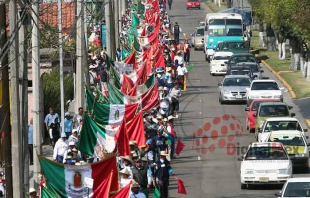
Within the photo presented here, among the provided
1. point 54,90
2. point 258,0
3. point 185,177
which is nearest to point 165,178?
point 185,177

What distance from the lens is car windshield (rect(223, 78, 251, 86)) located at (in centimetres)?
4981

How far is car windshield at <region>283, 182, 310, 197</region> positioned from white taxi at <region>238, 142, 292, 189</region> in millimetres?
4501

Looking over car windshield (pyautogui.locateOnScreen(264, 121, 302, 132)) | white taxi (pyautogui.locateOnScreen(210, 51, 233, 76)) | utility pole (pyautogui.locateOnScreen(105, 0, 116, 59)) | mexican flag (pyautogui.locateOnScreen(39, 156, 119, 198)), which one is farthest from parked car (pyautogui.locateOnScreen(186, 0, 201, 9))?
mexican flag (pyautogui.locateOnScreen(39, 156, 119, 198))

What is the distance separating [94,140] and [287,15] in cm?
3126

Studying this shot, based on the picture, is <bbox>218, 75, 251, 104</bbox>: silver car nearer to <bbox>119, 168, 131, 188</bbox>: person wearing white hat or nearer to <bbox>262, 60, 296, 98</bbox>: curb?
<bbox>262, 60, 296, 98</bbox>: curb

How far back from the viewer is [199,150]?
39.2 m

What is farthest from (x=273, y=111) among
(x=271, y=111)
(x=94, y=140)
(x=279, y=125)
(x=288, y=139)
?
(x=94, y=140)

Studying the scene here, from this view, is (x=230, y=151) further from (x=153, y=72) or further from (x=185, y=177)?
(x=153, y=72)

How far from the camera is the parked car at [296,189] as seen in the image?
26344 millimetres

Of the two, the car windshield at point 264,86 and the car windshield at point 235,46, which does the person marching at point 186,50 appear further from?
the car windshield at point 264,86

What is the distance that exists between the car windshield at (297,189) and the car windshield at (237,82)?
23.2 m

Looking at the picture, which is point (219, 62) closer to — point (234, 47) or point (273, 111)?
point (234, 47)

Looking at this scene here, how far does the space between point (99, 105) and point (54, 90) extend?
10.9 m

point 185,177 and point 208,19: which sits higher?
point 208,19
